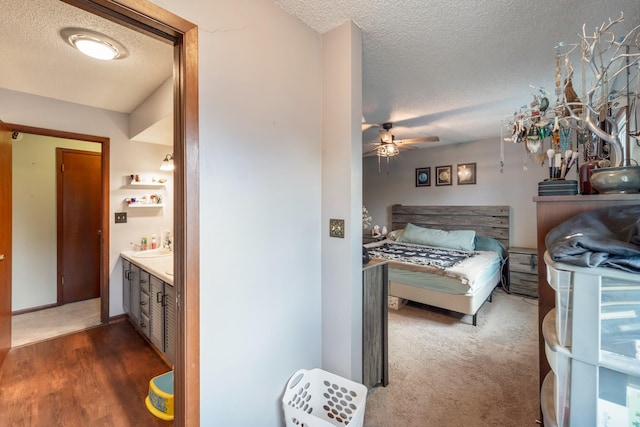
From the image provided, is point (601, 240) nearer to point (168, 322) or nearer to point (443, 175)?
point (168, 322)

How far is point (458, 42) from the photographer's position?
1.82 meters

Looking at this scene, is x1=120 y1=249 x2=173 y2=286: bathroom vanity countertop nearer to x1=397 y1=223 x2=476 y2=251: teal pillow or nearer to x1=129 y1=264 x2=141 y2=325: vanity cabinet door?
x1=129 y1=264 x2=141 y2=325: vanity cabinet door

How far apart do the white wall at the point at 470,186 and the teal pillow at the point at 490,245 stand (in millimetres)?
311

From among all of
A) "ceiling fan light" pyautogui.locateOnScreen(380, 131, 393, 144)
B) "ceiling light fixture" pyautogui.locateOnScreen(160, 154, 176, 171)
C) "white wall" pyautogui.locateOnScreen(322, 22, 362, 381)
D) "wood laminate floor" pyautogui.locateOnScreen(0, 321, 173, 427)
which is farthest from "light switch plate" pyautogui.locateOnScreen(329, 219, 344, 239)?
"ceiling light fixture" pyautogui.locateOnScreen(160, 154, 176, 171)

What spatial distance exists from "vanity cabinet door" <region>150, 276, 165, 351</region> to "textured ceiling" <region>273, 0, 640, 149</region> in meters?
2.19

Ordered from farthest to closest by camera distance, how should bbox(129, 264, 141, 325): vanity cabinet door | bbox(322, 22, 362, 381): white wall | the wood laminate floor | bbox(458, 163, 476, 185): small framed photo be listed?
bbox(458, 163, 476, 185): small framed photo, bbox(129, 264, 141, 325): vanity cabinet door, the wood laminate floor, bbox(322, 22, 362, 381): white wall

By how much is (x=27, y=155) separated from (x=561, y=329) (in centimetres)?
510

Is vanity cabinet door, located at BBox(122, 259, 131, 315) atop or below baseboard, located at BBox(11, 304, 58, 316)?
atop

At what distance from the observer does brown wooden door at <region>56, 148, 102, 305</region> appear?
3.57 m

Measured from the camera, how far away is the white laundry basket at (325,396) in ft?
4.80

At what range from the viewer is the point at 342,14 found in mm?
1542

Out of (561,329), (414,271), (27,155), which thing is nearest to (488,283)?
(414,271)

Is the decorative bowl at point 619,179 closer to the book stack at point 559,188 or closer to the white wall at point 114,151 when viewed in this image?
the book stack at point 559,188

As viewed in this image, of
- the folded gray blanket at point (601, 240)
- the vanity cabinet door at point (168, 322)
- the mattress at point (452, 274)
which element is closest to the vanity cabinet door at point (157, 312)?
the vanity cabinet door at point (168, 322)
